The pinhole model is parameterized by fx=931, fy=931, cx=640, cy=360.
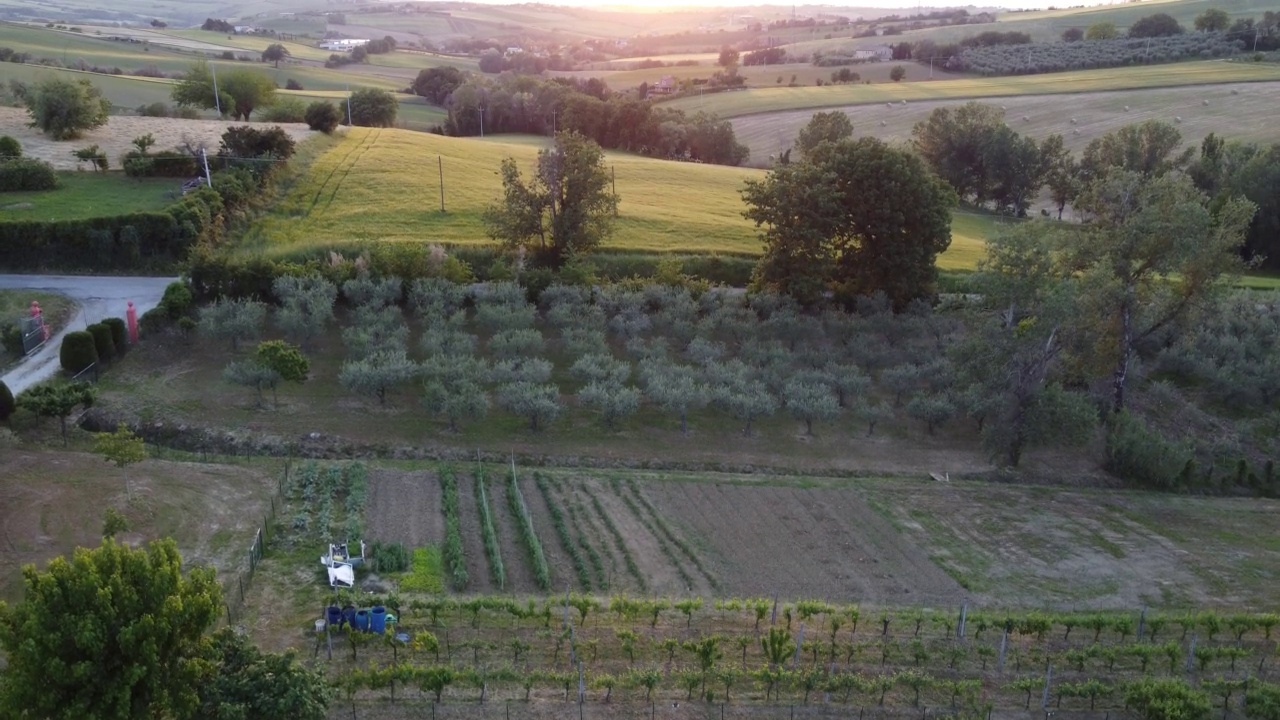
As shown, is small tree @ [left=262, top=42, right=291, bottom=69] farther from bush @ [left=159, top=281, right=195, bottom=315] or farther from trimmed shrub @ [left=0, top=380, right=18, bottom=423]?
trimmed shrub @ [left=0, top=380, right=18, bottom=423]

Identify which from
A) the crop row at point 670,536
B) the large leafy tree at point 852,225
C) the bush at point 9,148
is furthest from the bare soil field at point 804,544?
the bush at point 9,148

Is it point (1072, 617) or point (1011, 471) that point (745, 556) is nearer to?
point (1072, 617)

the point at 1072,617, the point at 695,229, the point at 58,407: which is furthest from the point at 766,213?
the point at 58,407

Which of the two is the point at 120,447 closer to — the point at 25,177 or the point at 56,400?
the point at 56,400

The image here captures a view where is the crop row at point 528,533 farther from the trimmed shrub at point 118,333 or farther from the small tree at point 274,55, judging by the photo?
the small tree at point 274,55

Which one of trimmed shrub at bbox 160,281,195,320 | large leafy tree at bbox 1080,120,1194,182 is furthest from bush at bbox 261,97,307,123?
large leafy tree at bbox 1080,120,1194,182
